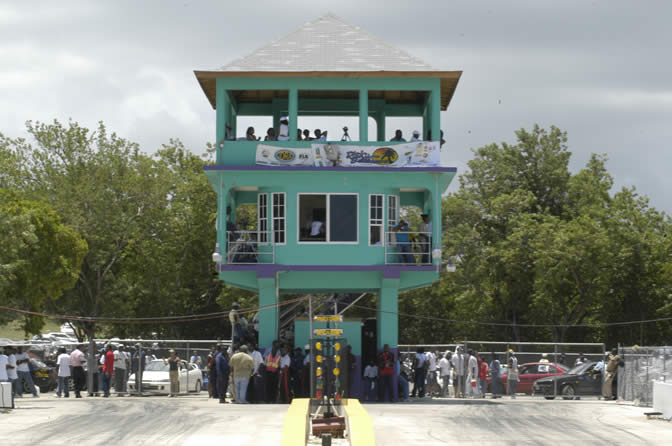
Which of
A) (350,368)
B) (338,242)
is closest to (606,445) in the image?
(350,368)

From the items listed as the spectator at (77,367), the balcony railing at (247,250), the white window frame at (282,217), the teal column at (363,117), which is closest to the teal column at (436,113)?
the teal column at (363,117)

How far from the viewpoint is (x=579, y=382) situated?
37344mm

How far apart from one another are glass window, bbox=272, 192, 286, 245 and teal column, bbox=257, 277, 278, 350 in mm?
1474

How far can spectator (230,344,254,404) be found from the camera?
30.7 meters

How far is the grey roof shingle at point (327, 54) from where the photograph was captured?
35.1 metres

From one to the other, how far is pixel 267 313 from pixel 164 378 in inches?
215

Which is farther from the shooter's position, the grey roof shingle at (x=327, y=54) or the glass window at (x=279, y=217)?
the grey roof shingle at (x=327, y=54)

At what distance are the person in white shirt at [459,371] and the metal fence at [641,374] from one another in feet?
18.0

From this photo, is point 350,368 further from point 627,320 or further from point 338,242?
point 627,320

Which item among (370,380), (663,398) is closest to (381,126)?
(370,380)

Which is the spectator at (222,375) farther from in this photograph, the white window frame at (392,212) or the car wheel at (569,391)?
the car wheel at (569,391)

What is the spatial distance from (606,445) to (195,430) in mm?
8943

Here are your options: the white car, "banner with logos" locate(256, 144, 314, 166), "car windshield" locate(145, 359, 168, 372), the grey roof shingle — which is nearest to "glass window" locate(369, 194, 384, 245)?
"banner with logos" locate(256, 144, 314, 166)

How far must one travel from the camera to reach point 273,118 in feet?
130
